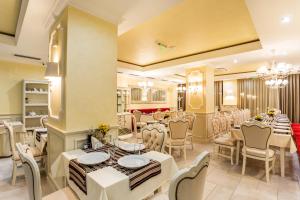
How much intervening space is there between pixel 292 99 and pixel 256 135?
7.03m

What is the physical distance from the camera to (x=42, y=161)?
299 centimetres

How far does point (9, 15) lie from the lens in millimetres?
2660

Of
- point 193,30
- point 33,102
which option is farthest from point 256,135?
point 33,102

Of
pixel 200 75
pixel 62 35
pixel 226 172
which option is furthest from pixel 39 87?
pixel 226 172

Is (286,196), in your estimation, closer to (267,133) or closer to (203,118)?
(267,133)

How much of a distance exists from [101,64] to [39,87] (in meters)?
4.16

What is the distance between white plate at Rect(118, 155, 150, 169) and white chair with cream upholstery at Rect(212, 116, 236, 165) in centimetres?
250

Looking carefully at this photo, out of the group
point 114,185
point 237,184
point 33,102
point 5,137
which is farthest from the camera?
point 33,102

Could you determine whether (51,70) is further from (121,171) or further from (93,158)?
(121,171)

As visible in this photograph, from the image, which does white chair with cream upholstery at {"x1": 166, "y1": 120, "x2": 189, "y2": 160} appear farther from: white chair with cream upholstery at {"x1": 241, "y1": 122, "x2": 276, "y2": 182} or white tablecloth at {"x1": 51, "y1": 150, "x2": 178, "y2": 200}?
white tablecloth at {"x1": 51, "y1": 150, "x2": 178, "y2": 200}

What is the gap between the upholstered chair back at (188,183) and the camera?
1026mm

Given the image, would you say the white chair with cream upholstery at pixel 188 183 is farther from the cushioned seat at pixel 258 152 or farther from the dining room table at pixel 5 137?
the dining room table at pixel 5 137

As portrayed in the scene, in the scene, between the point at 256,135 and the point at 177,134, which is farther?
the point at 177,134

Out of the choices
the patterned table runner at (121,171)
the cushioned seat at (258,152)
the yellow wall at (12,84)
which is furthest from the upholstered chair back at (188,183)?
the yellow wall at (12,84)
